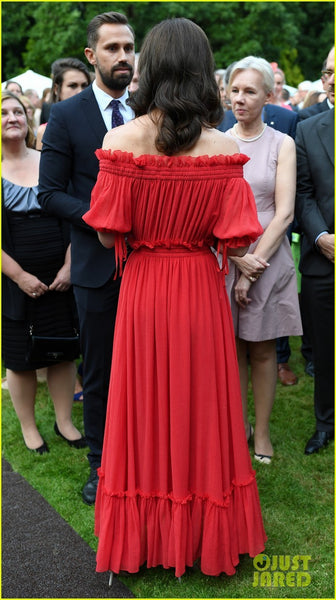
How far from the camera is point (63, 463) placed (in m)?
4.63

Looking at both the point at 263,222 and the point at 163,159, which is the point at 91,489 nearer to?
the point at 263,222

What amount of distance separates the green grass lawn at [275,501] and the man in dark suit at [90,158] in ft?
3.46

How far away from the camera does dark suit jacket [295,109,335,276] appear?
4.34 metres

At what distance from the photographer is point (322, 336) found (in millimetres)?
4648

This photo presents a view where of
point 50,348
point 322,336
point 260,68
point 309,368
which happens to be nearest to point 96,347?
point 50,348

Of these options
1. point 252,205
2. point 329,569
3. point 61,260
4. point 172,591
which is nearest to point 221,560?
point 172,591

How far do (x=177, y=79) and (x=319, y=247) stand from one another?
2.02 metres

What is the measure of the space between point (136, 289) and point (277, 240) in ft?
4.63

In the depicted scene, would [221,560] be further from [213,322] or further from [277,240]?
[277,240]

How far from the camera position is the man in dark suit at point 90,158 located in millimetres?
3717

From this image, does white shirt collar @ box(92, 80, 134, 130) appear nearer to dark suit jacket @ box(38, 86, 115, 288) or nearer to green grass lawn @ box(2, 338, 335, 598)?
dark suit jacket @ box(38, 86, 115, 288)

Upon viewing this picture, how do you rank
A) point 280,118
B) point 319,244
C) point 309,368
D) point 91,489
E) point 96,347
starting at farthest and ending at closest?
1. point 309,368
2. point 280,118
3. point 319,244
4. point 91,489
5. point 96,347

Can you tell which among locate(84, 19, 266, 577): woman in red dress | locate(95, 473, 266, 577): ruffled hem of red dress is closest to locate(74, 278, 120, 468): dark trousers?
locate(84, 19, 266, 577): woman in red dress

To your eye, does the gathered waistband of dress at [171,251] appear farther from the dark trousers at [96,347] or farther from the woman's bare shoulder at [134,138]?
the dark trousers at [96,347]
